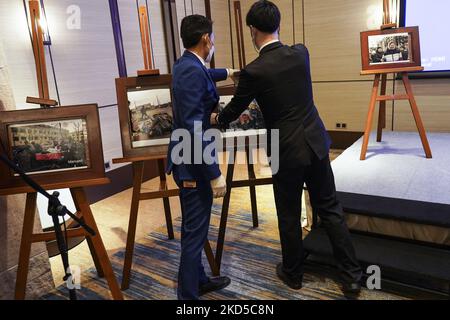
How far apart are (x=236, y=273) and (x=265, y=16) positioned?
1.52 metres

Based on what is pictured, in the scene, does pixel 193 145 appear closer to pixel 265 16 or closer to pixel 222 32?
pixel 265 16

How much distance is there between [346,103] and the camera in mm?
4883

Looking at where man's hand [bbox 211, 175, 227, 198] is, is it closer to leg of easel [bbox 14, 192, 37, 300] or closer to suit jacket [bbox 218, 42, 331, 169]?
suit jacket [bbox 218, 42, 331, 169]

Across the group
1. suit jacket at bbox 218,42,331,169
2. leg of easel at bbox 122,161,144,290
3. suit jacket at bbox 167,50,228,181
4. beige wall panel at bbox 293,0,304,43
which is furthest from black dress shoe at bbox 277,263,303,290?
beige wall panel at bbox 293,0,304,43

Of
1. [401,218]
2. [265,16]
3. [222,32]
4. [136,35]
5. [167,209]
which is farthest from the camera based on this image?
[222,32]

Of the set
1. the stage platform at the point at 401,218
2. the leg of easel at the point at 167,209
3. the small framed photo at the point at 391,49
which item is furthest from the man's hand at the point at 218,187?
the small framed photo at the point at 391,49

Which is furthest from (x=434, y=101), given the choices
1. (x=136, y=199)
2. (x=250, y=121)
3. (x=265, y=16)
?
(x=136, y=199)

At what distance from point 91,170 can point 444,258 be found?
194cm

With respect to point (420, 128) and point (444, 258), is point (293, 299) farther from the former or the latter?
point (420, 128)

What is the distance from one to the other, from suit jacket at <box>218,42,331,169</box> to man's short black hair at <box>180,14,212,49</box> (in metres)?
0.27

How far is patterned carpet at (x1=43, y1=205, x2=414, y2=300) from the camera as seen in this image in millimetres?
2145

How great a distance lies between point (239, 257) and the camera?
257 centimetres

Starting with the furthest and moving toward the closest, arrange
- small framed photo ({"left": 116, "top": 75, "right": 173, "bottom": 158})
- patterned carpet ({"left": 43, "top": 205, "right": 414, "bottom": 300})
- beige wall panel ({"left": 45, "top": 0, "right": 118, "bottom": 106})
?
beige wall panel ({"left": 45, "top": 0, "right": 118, "bottom": 106})
small framed photo ({"left": 116, "top": 75, "right": 173, "bottom": 158})
patterned carpet ({"left": 43, "top": 205, "right": 414, "bottom": 300})

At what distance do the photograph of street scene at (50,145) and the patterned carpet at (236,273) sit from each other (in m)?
0.85
